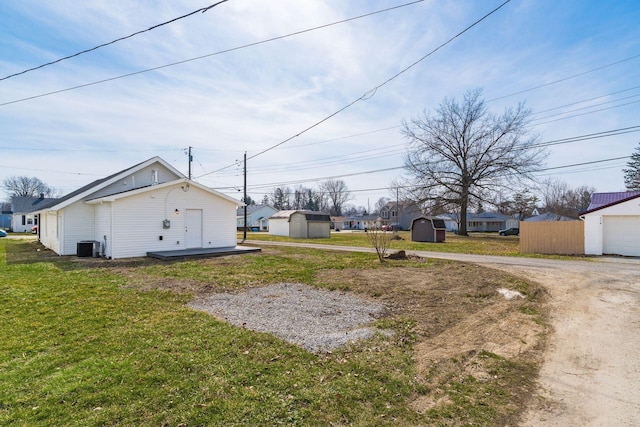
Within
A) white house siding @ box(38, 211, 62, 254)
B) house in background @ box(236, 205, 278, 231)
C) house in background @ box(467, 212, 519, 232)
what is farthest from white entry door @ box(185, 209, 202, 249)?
house in background @ box(467, 212, 519, 232)

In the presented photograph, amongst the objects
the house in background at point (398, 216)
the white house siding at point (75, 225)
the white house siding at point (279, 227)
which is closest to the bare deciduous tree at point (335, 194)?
the house in background at point (398, 216)

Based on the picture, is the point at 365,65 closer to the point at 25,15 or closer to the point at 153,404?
the point at 25,15

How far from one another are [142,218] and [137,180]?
4.35m

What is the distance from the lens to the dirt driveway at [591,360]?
2.88m

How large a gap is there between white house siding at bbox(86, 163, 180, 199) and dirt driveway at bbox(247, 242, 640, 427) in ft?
59.2

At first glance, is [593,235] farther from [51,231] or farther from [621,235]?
[51,231]

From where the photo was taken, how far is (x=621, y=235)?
1567 centimetres

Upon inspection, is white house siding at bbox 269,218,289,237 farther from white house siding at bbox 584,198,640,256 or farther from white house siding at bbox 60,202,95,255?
white house siding at bbox 584,198,640,256

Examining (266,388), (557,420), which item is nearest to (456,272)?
(557,420)

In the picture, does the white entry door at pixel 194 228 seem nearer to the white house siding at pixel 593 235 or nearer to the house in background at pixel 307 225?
the house in background at pixel 307 225

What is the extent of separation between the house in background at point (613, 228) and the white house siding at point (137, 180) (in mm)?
21727

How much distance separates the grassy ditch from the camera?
9.17ft

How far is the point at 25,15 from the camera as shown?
7.18 meters

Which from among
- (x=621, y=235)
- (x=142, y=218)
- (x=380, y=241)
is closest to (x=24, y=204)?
(x=142, y=218)
